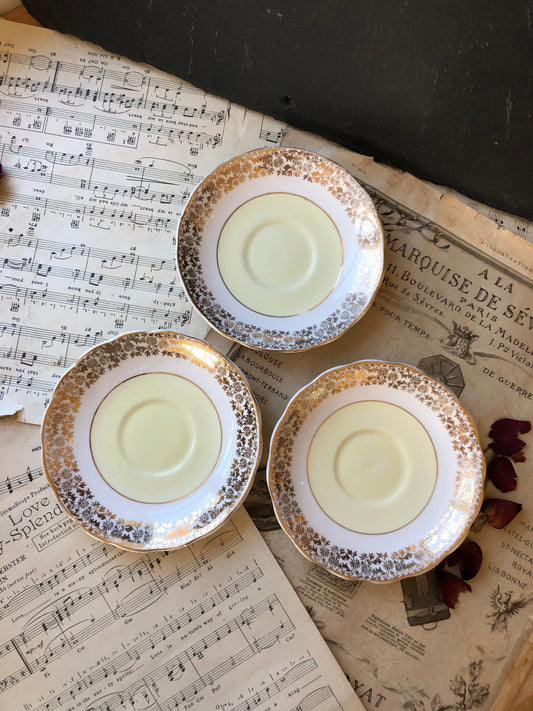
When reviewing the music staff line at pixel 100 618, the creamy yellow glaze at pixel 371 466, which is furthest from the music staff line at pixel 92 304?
the music staff line at pixel 100 618

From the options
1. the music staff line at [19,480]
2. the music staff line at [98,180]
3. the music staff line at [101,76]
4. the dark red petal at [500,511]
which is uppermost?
the music staff line at [101,76]

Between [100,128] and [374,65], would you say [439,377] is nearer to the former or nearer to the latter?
[374,65]

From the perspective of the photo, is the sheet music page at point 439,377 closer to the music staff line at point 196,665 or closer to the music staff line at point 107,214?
the music staff line at point 196,665

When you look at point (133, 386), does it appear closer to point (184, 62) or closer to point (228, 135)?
point (228, 135)

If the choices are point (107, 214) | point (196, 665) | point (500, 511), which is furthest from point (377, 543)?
point (107, 214)

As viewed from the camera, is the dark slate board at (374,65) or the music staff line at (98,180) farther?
the music staff line at (98,180)

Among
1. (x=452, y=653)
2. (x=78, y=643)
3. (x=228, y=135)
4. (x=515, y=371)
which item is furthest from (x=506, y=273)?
(x=78, y=643)

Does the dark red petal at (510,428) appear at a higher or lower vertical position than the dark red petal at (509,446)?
higher
